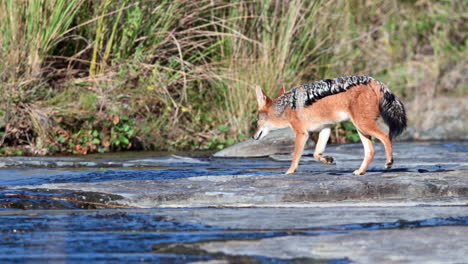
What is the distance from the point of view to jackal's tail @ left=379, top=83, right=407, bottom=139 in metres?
7.63

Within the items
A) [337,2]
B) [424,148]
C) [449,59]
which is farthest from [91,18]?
[449,59]

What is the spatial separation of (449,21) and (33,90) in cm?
882

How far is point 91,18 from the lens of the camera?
11742 millimetres

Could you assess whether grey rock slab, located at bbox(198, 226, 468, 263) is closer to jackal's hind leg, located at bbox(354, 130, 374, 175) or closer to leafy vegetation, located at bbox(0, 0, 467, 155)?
jackal's hind leg, located at bbox(354, 130, 374, 175)

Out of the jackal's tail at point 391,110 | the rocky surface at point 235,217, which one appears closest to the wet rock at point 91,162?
the rocky surface at point 235,217

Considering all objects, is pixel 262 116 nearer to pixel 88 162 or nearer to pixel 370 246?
pixel 88 162

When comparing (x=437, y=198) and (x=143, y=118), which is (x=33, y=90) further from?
(x=437, y=198)

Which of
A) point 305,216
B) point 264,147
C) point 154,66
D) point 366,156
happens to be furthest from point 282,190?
point 154,66

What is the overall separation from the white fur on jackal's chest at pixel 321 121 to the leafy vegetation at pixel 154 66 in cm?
351

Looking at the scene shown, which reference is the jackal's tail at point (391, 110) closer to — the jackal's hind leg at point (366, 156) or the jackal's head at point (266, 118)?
the jackal's hind leg at point (366, 156)

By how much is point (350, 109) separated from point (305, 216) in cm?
197

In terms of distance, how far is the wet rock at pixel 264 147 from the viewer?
1048 centimetres

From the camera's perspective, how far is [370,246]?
4863 mm

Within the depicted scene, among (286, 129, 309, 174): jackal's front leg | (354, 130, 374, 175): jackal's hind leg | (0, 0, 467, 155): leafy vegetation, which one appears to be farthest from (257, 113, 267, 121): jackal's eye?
(0, 0, 467, 155): leafy vegetation
